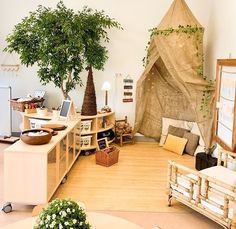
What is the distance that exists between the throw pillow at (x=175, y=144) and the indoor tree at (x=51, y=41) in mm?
2149

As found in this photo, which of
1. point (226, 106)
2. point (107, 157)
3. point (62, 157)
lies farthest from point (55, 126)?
point (226, 106)

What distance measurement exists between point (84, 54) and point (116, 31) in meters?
1.06

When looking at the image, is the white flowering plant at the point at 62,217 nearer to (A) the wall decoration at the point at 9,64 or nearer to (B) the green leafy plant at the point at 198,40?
(B) the green leafy plant at the point at 198,40

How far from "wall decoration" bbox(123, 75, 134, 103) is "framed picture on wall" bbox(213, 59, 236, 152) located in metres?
2.44

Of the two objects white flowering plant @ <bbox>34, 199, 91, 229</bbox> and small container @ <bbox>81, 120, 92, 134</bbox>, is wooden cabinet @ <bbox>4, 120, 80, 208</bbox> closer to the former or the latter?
white flowering plant @ <bbox>34, 199, 91, 229</bbox>

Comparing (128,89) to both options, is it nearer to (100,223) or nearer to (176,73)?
(176,73)

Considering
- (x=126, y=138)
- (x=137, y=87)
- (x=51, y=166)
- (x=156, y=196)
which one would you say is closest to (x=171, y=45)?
(x=137, y=87)

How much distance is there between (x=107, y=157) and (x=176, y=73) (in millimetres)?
1726

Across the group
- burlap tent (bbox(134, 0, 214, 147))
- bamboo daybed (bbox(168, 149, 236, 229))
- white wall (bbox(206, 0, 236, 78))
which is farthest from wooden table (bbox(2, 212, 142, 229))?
white wall (bbox(206, 0, 236, 78))

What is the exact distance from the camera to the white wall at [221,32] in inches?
189

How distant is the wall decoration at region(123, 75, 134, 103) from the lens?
6.43 metres

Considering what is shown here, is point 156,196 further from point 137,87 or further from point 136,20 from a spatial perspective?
point 136,20

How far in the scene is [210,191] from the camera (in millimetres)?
3434

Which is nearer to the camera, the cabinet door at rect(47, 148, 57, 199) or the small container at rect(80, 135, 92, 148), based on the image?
the cabinet door at rect(47, 148, 57, 199)
